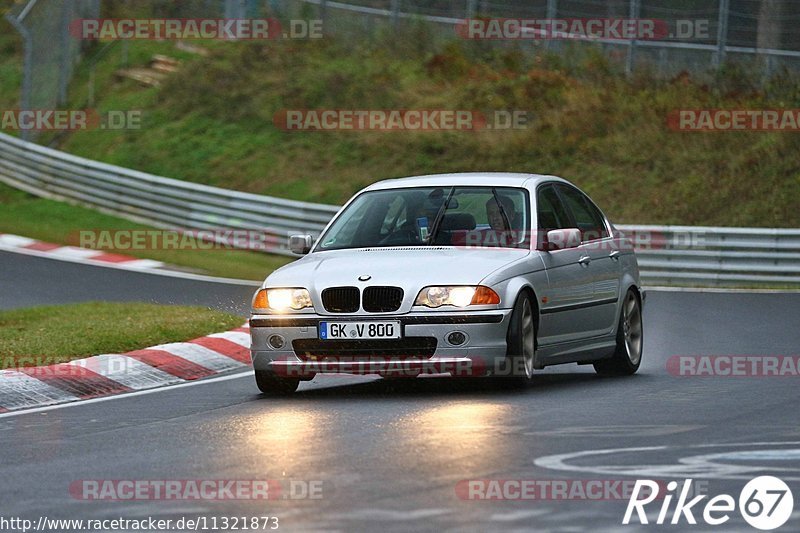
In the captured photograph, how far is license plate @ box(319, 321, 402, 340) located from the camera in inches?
425

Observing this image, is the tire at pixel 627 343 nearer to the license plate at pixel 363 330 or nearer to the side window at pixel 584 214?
the side window at pixel 584 214

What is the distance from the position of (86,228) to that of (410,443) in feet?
74.3

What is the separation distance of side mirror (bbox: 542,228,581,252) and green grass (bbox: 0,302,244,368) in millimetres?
3673

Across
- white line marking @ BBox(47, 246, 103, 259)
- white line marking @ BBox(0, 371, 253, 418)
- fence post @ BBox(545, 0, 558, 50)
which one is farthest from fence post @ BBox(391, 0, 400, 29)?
white line marking @ BBox(0, 371, 253, 418)

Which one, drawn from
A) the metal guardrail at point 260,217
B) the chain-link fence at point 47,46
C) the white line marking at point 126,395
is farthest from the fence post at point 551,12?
the white line marking at point 126,395

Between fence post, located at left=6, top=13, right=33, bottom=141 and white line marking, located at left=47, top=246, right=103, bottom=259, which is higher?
fence post, located at left=6, top=13, right=33, bottom=141

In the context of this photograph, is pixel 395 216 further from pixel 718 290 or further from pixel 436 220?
pixel 718 290

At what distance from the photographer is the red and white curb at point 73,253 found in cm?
2496

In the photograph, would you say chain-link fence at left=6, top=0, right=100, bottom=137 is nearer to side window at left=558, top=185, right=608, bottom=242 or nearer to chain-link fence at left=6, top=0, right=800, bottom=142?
chain-link fence at left=6, top=0, right=800, bottom=142

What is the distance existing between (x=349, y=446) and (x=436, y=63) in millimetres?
30211

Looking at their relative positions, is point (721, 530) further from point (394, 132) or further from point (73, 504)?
point (394, 132)

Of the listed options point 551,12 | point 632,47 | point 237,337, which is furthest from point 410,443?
point 632,47

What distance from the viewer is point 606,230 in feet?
43.3

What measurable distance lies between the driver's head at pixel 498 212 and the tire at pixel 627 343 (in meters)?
1.32
